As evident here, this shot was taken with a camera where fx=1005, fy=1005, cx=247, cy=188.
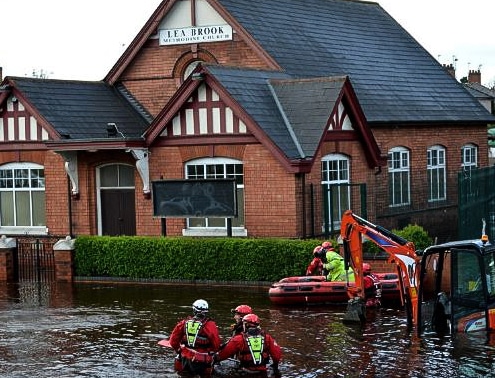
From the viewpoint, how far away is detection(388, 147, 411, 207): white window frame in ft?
107

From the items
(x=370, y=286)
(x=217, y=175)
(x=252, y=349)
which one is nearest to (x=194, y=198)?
(x=217, y=175)

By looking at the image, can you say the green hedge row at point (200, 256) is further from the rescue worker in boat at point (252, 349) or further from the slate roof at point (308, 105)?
the rescue worker in boat at point (252, 349)

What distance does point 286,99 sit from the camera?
88.5ft

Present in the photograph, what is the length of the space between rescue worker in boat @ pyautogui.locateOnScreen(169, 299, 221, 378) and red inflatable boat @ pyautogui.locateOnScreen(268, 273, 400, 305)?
6252 mm

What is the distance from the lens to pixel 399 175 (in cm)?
3319

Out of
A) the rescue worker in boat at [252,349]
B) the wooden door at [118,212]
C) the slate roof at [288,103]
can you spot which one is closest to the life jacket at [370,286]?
the slate roof at [288,103]

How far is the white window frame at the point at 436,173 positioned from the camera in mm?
34812

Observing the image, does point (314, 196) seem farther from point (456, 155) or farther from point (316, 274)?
point (456, 155)

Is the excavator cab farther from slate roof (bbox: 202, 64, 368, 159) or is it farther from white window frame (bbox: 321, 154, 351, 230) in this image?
white window frame (bbox: 321, 154, 351, 230)

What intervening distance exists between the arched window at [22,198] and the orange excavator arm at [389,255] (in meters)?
12.4

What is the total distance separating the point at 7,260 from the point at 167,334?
1001 centimetres

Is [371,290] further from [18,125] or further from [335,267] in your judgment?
[18,125]

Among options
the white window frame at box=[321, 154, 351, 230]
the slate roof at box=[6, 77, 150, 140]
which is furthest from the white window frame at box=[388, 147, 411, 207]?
the slate roof at box=[6, 77, 150, 140]

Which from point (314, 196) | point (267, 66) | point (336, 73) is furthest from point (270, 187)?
point (336, 73)
